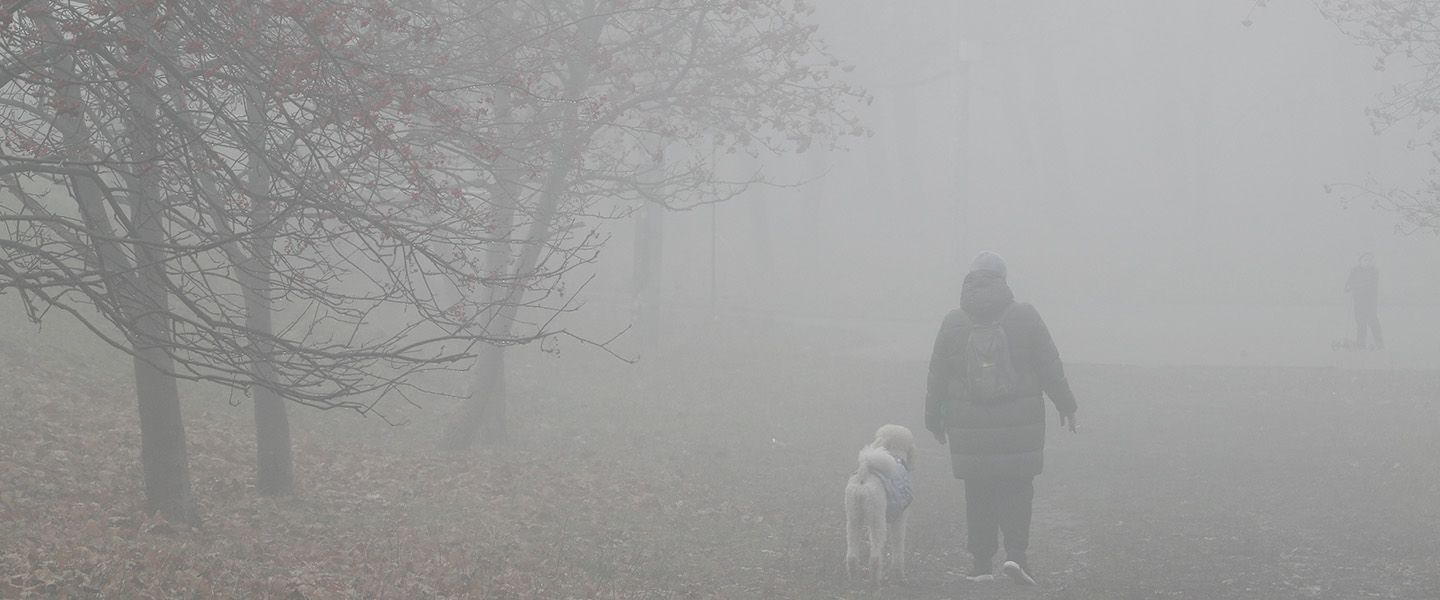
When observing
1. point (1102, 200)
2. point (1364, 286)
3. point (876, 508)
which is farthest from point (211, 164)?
point (1102, 200)

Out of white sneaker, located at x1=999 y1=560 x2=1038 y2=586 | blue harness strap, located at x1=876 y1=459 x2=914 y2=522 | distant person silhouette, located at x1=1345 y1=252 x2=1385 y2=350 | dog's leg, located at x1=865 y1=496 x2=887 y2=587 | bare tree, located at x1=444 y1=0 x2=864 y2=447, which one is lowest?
white sneaker, located at x1=999 y1=560 x2=1038 y2=586

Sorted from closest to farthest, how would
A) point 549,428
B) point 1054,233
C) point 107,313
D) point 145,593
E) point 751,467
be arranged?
point 107,313 → point 145,593 → point 751,467 → point 549,428 → point 1054,233

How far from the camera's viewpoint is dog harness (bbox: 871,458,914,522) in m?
8.63

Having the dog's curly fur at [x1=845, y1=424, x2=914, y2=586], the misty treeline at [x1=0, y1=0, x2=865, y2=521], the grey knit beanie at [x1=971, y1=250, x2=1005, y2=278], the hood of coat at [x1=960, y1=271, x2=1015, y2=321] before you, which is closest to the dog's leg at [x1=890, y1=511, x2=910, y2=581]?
the dog's curly fur at [x1=845, y1=424, x2=914, y2=586]

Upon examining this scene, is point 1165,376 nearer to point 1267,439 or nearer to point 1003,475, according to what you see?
point 1267,439

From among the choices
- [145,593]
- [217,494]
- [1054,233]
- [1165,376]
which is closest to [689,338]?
[1165,376]

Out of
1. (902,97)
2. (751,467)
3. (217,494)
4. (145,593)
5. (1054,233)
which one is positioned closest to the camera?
(145,593)

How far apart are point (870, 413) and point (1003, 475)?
10667 mm

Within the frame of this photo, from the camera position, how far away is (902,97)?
174 feet

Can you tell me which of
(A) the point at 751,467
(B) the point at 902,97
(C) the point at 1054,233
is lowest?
(A) the point at 751,467

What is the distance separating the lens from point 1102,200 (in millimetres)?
55438

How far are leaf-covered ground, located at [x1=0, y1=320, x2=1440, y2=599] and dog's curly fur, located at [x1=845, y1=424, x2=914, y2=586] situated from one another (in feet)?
0.75

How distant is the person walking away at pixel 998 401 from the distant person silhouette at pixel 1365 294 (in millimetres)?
16640

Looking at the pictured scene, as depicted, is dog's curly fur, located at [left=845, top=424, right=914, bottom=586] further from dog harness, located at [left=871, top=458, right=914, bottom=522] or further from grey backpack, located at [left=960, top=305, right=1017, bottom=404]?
grey backpack, located at [left=960, top=305, right=1017, bottom=404]
